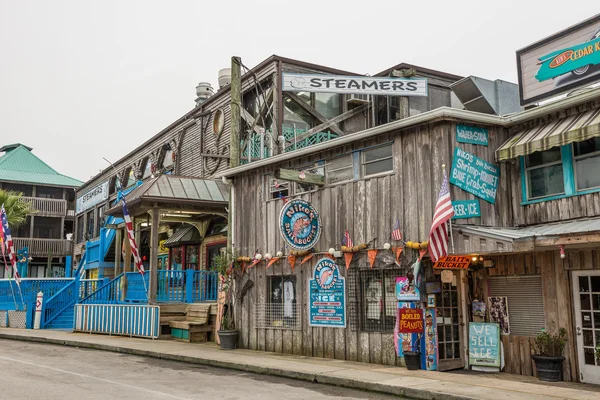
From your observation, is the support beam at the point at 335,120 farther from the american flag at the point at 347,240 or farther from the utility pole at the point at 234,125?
the american flag at the point at 347,240

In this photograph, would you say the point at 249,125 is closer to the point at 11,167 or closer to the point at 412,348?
the point at 412,348

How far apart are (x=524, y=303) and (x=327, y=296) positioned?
4269 mm

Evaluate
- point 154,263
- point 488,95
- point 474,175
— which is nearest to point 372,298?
point 474,175

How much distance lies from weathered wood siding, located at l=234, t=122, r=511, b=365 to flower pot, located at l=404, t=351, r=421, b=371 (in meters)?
0.59

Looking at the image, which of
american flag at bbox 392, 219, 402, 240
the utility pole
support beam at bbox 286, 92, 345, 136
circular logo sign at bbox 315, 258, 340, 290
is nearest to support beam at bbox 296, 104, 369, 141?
support beam at bbox 286, 92, 345, 136

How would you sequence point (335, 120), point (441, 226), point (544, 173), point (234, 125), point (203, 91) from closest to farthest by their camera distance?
1. point (441, 226)
2. point (544, 173)
3. point (234, 125)
4. point (335, 120)
5. point (203, 91)

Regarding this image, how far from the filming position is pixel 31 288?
78.9ft

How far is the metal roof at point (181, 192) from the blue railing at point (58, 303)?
480 cm

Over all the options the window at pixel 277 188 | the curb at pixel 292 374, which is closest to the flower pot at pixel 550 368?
the curb at pixel 292 374

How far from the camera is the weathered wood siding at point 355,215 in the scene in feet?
40.6

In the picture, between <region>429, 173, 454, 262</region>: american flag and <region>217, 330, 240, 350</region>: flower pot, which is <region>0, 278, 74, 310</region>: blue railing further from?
<region>429, 173, 454, 262</region>: american flag

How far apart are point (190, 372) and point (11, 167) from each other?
130 ft

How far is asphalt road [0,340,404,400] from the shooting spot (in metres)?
9.32

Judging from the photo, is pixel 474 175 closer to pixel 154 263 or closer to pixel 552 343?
pixel 552 343
